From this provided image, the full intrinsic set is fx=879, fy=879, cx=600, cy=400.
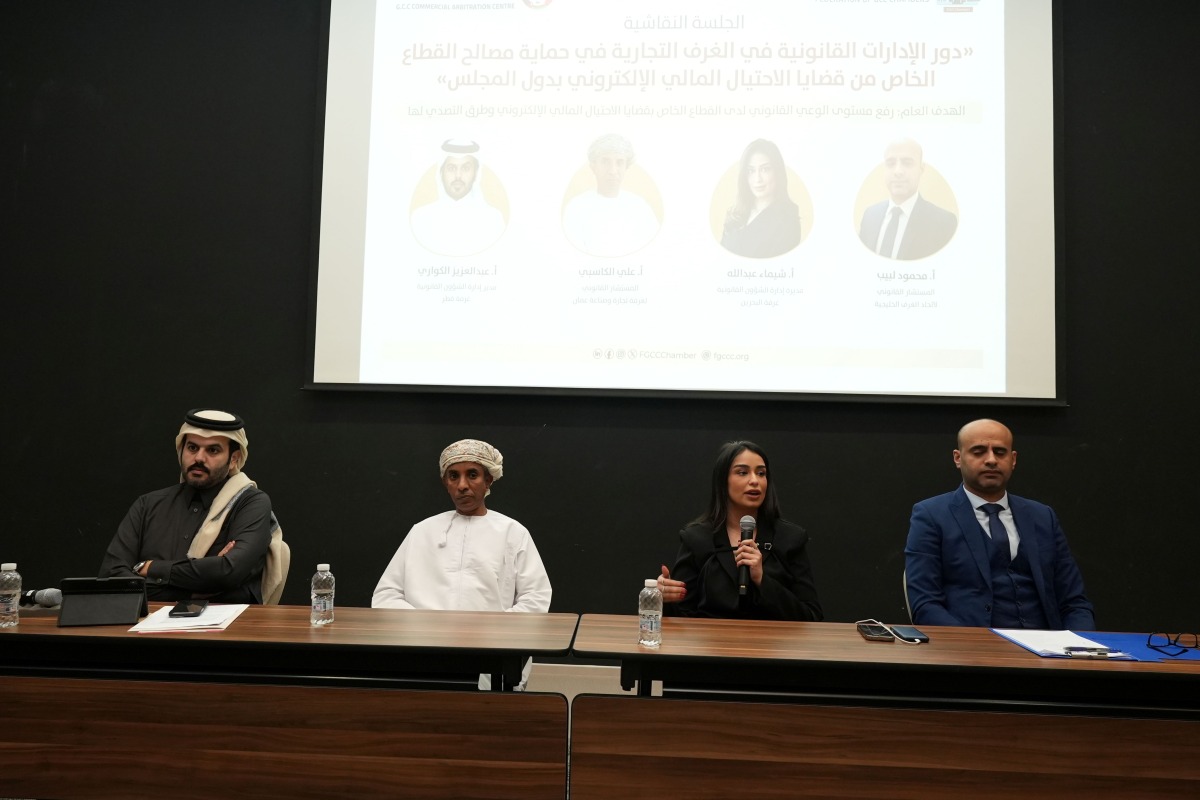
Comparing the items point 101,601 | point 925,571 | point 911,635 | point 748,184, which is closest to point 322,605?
point 101,601

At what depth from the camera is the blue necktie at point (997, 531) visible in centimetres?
303

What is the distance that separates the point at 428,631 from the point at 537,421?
Answer: 198 cm

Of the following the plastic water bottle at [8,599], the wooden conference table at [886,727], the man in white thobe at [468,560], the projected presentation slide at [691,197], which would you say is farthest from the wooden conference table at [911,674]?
the projected presentation slide at [691,197]

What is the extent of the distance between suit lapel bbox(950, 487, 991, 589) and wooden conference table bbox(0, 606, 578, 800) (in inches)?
62.6

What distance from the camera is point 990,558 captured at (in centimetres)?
304

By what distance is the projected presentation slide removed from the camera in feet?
13.5

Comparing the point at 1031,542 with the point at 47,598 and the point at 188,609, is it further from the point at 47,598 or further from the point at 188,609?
the point at 47,598

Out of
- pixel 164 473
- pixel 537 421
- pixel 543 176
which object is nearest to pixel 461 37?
pixel 543 176

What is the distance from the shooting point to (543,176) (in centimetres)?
427

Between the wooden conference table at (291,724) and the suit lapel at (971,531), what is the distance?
1.59 m

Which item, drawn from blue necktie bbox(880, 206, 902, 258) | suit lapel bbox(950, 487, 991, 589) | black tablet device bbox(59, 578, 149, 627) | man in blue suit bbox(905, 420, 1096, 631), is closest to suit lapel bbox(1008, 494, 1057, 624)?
man in blue suit bbox(905, 420, 1096, 631)

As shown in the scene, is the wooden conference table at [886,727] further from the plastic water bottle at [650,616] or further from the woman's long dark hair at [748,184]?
the woman's long dark hair at [748,184]

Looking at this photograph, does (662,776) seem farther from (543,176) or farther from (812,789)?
(543,176)

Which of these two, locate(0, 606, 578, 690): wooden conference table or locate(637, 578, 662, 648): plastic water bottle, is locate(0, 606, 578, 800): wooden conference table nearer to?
locate(0, 606, 578, 690): wooden conference table
